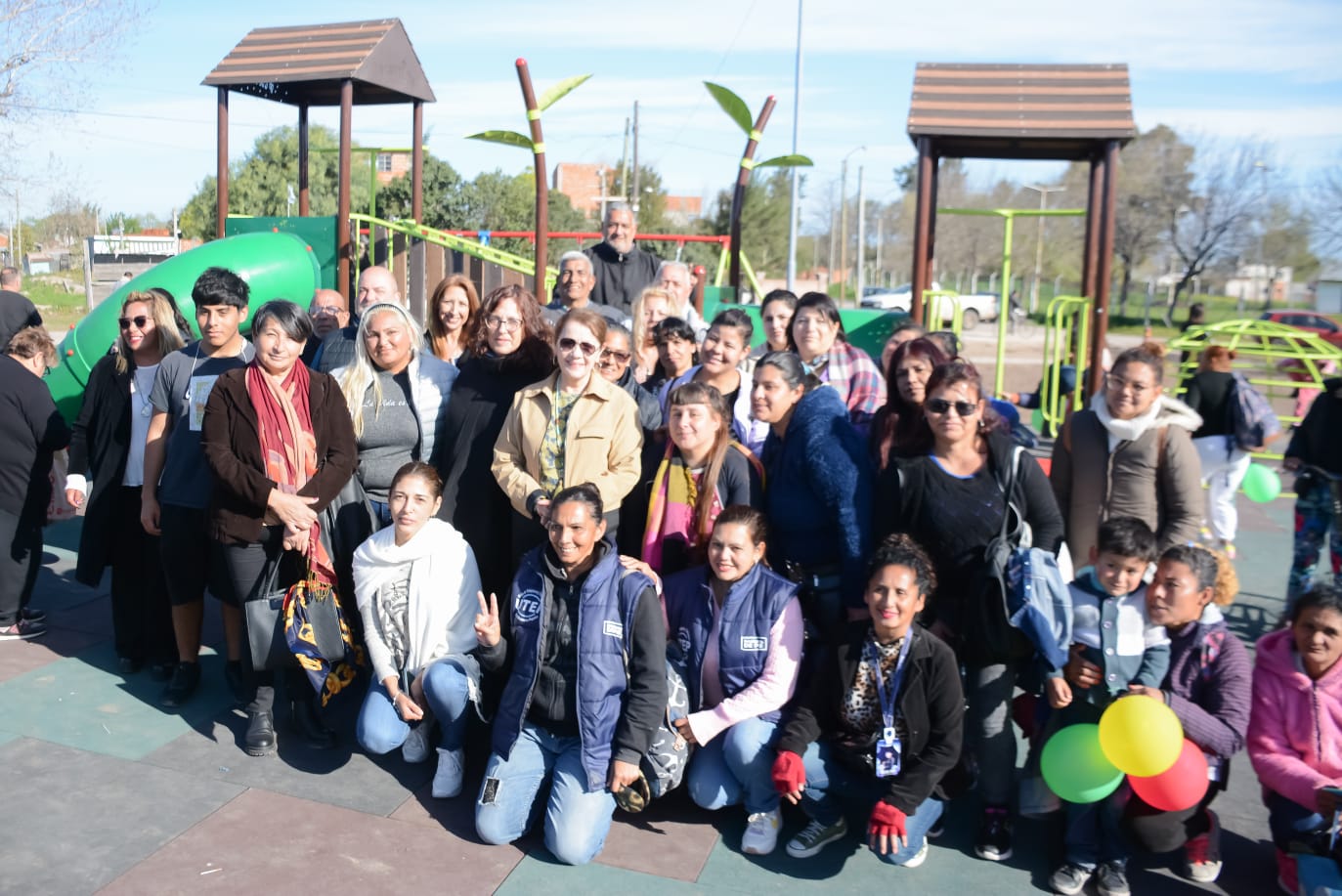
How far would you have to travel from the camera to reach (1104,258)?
24.1 ft

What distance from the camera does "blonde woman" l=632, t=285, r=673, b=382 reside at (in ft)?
17.1

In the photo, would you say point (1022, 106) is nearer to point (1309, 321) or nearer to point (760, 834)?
point (760, 834)

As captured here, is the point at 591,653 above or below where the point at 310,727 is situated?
above

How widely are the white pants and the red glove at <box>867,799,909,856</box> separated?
145 inches

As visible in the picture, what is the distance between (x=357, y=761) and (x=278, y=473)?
1184mm

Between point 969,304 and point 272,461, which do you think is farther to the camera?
point 969,304

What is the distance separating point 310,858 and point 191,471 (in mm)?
1773

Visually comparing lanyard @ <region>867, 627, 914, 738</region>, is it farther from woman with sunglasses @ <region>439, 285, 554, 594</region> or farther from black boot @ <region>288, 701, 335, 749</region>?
black boot @ <region>288, 701, 335, 749</region>

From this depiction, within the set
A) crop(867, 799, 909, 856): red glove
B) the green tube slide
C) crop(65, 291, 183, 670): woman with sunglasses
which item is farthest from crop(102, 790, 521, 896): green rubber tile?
the green tube slide

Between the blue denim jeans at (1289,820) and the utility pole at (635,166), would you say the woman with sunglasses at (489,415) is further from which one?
the utility pole at (635,166)

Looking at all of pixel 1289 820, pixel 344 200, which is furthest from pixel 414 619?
pixel 344 200

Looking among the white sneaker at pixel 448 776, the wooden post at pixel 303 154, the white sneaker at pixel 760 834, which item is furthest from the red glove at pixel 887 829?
the wooden post at pixel 303 154

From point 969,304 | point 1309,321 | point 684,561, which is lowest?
point 684,561

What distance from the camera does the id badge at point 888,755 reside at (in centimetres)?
349
